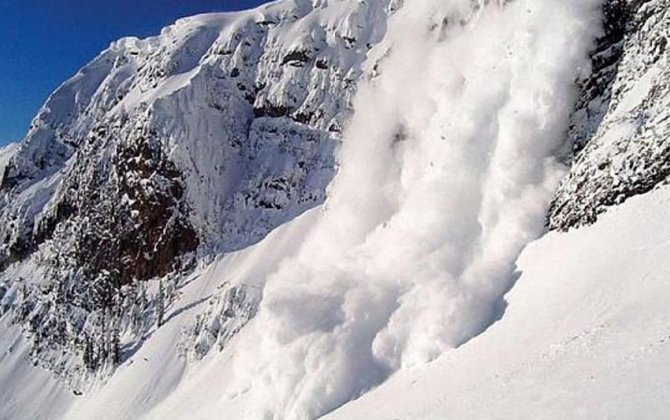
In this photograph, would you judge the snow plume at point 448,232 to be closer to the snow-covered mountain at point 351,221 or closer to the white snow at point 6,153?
the snow-covered mountain at point 351,221

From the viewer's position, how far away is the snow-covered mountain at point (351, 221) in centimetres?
2423

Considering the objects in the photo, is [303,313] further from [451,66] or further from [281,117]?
[281,117]

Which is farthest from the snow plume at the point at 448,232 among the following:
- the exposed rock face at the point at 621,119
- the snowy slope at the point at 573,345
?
the snowy slope at the point at 573,345

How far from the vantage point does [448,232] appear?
33500 millimetres

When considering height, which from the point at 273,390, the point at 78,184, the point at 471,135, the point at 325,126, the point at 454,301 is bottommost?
the point at 454,301

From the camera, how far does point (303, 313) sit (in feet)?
117

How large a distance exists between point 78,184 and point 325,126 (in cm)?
3077

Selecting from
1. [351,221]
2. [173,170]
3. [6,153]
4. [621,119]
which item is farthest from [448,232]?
[6,153]

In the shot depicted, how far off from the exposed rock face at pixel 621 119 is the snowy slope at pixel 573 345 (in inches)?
35.3

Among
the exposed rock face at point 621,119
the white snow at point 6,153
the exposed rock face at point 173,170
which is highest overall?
the white snow at point 6,153

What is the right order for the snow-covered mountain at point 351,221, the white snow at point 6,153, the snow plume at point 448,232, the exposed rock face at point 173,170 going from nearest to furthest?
the snow-covered mountain at point 351,221
the snow plume at point 448,232
the exposed rock face at point 173,170
the white snow at point 6,153

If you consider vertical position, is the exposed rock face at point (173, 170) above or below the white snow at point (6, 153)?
below

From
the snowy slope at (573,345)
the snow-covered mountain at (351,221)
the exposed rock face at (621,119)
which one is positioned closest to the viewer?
the snowy slope at (573,345)

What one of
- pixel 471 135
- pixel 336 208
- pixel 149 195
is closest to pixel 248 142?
pixel 149 195
